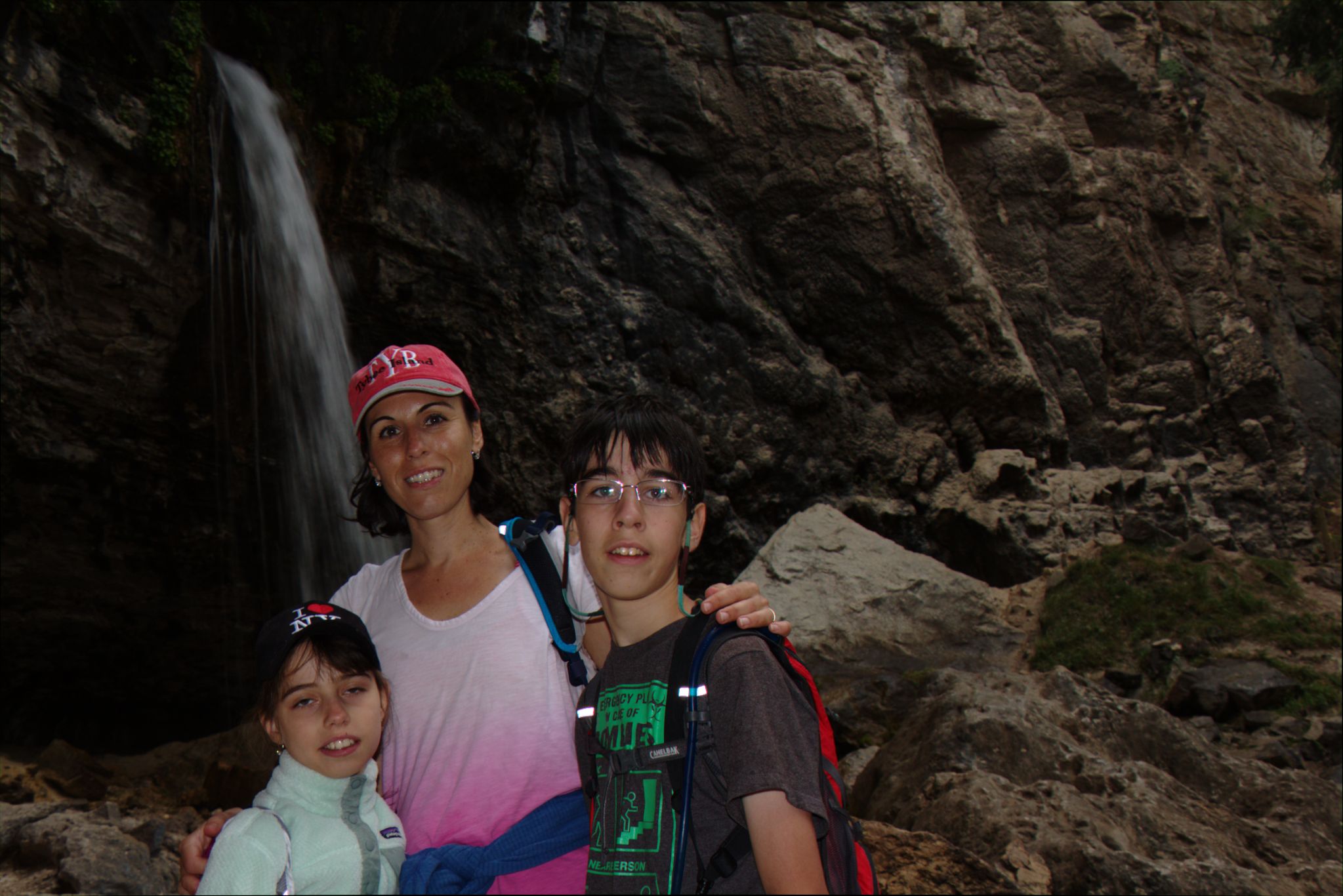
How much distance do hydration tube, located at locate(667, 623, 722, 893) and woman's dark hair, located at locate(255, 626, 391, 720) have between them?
704 millimetres

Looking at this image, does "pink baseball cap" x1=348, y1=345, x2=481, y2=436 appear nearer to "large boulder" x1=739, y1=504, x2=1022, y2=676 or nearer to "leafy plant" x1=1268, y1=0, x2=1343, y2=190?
"large boulder" x1=739, y1=504, x2=1022, y2=676

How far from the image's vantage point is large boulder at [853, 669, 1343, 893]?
3.23 meters

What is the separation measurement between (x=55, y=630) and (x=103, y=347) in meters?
3.42

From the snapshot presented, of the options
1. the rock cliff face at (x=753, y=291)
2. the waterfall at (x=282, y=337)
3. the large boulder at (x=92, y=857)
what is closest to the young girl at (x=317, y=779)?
the large boulder at (x=92, y=857)

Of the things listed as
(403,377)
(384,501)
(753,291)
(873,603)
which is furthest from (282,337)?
(403,377)

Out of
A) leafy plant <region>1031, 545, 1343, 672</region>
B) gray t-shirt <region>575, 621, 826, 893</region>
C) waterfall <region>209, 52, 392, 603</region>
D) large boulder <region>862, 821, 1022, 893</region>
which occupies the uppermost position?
waterfall <region>209, 52, 392, 603</region>

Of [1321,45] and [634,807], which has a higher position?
[1321,45]

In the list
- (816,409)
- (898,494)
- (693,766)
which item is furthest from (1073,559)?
(693,766)

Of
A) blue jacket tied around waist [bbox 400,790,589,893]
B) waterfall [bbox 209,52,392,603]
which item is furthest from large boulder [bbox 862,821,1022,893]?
waterfall [bbox 209,52,392,603]

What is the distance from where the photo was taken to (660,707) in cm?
170

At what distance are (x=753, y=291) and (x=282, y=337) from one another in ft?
21.0

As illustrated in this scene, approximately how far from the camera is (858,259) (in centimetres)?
1288

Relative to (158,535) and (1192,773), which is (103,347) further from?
(1192,773)

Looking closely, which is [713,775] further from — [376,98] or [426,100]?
[426,100]
